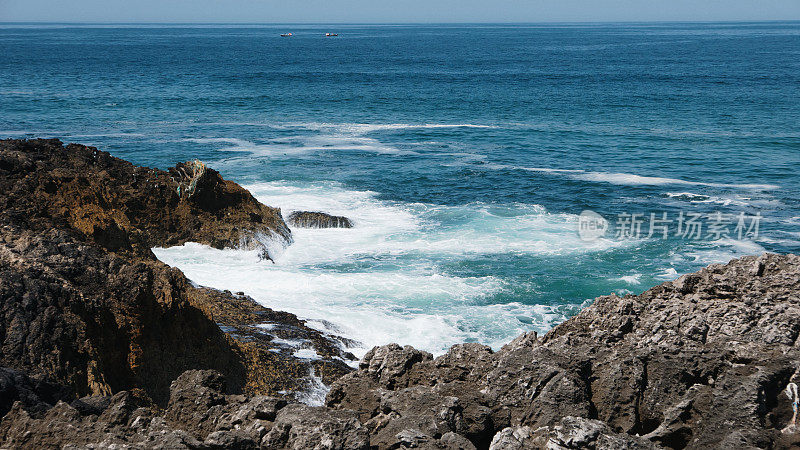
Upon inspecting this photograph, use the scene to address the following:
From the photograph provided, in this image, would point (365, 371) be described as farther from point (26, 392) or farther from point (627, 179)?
point (627, 179)

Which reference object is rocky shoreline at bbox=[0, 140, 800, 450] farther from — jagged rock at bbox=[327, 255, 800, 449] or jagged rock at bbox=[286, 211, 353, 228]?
jagged rock at bbox=[286, 211, 353, 228]

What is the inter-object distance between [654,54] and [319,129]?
9396 centimetres

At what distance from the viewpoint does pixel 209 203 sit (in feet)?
72.5

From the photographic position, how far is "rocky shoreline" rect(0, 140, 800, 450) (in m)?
6.92

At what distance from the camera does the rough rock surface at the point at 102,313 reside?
9.65 metres

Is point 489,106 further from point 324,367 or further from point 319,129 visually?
point 324,367

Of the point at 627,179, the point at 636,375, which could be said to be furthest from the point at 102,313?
the point at 627,179

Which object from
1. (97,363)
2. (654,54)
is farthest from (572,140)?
(654,54)

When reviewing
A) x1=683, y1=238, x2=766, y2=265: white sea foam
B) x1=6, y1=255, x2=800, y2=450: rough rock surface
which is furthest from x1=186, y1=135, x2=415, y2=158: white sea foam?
x1=6, y1=255, x2=800, y2=450: rough rock surface

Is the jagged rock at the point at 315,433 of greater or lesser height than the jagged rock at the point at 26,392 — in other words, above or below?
above
